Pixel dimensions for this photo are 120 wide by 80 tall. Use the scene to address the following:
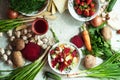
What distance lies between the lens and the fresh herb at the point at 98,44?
6.42 ft

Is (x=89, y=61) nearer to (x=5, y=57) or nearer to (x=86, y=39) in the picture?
(x=86, y=39)

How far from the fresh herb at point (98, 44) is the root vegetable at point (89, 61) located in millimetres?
26

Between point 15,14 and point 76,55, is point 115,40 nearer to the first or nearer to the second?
point 76,55

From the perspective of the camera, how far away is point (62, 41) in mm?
1949

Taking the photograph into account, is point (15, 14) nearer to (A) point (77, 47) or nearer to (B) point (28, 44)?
(B) point (28, 44)

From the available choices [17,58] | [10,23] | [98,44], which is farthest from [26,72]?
[98,44]

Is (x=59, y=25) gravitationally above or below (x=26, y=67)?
above

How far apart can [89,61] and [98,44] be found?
9cm

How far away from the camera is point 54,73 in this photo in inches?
76.7

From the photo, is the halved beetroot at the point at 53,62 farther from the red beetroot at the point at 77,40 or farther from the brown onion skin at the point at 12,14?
the brown onion skin at the point at 12,14

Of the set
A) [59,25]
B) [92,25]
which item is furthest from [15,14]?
[92,25]

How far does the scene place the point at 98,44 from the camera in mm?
1960

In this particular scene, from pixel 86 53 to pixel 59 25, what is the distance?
0.55 feet

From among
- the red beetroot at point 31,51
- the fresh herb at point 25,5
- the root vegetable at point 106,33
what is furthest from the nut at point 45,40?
the root vegetable at point 106,33
